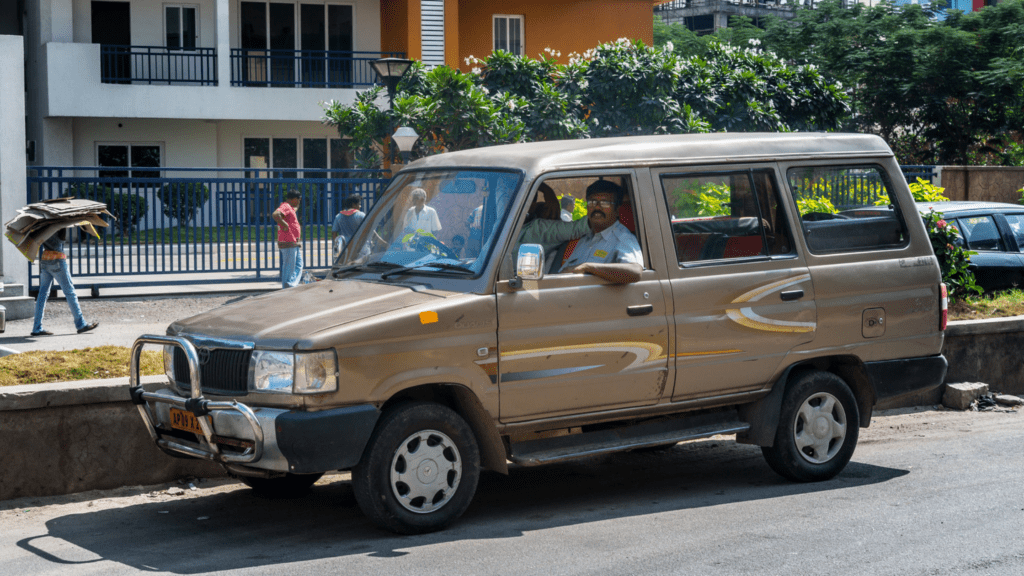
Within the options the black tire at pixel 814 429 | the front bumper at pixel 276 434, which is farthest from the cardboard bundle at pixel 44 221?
the black tire at pixel 814 429

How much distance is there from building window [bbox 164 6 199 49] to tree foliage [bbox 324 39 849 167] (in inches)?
309

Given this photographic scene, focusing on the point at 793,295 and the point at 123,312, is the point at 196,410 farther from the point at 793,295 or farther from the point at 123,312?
the point at 123,312

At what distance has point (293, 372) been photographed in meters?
5.41

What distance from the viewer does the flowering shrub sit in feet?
38.1

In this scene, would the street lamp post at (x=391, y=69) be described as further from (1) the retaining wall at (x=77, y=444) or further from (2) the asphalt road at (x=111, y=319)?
(1) the retaining wall at (x=77, y=444)

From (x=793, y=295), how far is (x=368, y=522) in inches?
115

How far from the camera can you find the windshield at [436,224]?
613 centimetres

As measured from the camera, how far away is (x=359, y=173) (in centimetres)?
1656

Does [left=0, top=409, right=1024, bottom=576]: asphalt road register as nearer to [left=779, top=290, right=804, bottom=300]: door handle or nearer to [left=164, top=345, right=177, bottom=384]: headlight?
[left=164, top=345, right=177, bottom=384]: headlight

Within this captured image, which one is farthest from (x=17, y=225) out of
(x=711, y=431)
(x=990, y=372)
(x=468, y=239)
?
(x=990, y=372)

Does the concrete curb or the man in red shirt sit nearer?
the concrete curb

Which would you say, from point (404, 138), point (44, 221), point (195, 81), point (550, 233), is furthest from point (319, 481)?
point (195, 81)

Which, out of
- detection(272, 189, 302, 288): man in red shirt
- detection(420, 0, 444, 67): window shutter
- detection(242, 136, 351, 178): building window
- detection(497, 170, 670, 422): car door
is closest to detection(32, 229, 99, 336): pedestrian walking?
detection(272, 189, 302, 288): man in red shirt

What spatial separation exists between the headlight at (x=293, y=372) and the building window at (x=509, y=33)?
27.0 m
